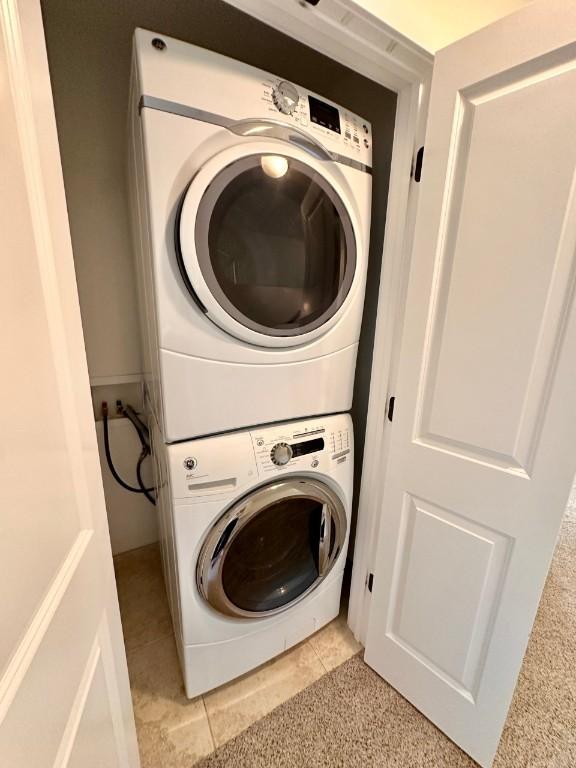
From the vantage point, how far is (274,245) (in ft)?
3.13

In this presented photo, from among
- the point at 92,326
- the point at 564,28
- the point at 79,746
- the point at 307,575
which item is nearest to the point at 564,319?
the point at 564,28

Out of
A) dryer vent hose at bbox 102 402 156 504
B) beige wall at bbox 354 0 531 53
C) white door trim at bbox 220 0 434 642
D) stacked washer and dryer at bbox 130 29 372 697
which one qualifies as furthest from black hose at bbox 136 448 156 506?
beige wall at bbox 354 0 531 53

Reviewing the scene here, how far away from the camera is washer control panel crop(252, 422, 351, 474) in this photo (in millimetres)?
1041

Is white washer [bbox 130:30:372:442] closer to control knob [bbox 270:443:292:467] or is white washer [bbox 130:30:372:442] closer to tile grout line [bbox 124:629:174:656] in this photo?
control knob [bbox 270:443:292:467]

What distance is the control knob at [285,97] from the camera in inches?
33.9

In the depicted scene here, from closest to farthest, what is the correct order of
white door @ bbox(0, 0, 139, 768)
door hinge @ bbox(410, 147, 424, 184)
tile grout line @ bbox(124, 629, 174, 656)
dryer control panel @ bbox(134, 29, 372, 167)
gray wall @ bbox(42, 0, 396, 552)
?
white door @ bbox(0, 0, 139, 768), dryer control panel @ bbox(134, 29, 372, 167), door hinge @ bbox(410, 147, 424, 184), gray wall @ bbox(42, 0, 396, 552), tile grout line @ bbox(124, 629, 174, 656)

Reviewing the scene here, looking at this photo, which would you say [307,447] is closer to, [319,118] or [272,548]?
[272,548]

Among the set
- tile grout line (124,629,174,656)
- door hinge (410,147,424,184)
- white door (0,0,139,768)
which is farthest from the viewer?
tile grout line (124,629,174,656)

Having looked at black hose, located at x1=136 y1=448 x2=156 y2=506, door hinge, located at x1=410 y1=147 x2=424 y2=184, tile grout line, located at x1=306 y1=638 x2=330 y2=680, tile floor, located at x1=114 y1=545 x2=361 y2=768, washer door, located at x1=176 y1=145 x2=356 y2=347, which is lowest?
tile grout line, located at x1=306 y1=638 x2=330 y2=680

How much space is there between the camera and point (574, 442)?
2.52 feet

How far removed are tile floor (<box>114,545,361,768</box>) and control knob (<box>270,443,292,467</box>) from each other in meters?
0.88

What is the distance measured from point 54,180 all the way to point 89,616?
77cm

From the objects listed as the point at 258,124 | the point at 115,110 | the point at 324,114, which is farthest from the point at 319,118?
the point at 115,110

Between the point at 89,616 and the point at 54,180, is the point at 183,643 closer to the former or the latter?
the point at 89,616
